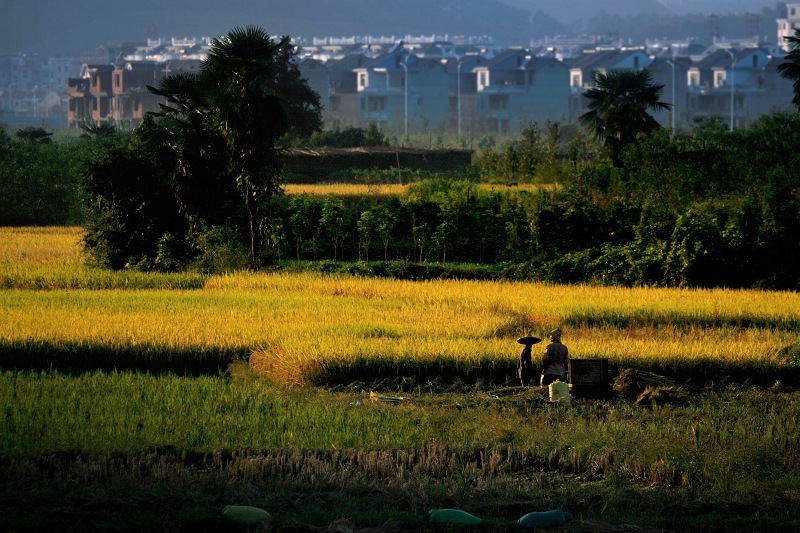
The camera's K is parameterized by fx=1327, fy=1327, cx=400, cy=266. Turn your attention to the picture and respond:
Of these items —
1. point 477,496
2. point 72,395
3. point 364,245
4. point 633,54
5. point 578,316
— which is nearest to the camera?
point 477,496

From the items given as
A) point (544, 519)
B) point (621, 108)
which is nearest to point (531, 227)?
point (621, 108)

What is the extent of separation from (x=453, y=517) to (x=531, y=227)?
15.9 meters

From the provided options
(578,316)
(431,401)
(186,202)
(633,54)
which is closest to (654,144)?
(186,202)

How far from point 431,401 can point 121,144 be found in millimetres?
19553

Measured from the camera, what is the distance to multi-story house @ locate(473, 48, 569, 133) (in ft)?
394

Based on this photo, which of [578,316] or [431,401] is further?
[578,316]

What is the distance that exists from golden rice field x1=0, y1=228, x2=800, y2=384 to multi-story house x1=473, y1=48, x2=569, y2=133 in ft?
323

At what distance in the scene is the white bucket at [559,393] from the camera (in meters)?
13.3

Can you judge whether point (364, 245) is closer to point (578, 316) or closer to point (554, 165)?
point (578, 316)

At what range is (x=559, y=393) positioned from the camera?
13.4 m

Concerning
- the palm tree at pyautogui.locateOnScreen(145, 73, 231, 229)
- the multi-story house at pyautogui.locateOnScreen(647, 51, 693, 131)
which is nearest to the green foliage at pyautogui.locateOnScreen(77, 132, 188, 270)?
the palm tree at pyautogui.locateOnScreen(145, 73, 231, 229)

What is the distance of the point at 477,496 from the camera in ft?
32.3

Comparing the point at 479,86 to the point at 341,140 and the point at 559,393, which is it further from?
the point at 559,393

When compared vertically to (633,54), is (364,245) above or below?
below
